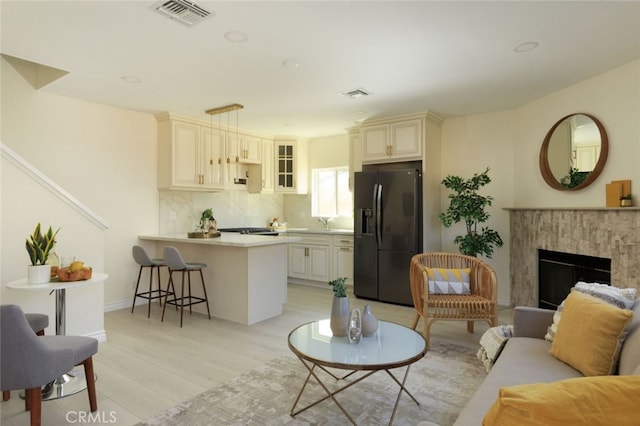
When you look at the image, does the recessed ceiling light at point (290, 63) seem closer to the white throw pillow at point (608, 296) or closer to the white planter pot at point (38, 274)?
the white planter pot at point (38, 274)

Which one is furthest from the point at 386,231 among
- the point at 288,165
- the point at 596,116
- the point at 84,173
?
the point at 84,173

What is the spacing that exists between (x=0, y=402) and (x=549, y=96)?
5.66 metres

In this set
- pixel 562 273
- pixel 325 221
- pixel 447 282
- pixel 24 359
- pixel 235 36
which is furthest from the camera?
pixel 325 221

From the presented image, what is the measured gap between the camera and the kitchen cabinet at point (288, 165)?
6.59 meters

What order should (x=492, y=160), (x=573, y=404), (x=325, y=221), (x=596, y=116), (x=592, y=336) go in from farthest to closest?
1. (x=325, y=221)
2. (x=492, y=160)
3. (x=596, y=116)
4. (x=592, y=336)
5. (x=573, y=404)

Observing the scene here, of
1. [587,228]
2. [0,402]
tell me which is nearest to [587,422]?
[0,402]

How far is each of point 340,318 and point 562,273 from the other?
9.96ft

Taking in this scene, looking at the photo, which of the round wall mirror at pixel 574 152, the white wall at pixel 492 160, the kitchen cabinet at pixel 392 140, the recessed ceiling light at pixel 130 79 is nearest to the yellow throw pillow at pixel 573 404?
the round wall mirror at pixel 574 152

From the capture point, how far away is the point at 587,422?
864 millimetres

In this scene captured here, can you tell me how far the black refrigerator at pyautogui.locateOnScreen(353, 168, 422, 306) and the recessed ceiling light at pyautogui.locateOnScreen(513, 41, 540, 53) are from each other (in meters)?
1.99

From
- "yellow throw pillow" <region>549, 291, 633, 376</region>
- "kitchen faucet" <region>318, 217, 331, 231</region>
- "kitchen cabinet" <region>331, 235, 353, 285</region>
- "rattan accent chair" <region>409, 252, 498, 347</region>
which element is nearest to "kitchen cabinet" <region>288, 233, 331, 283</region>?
"kitchen cabinet" <region>331, 235, 353, 285</region>

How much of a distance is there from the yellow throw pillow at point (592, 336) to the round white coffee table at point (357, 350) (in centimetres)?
72

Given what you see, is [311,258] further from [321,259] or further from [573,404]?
[573,404]

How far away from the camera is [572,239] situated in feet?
12.5
